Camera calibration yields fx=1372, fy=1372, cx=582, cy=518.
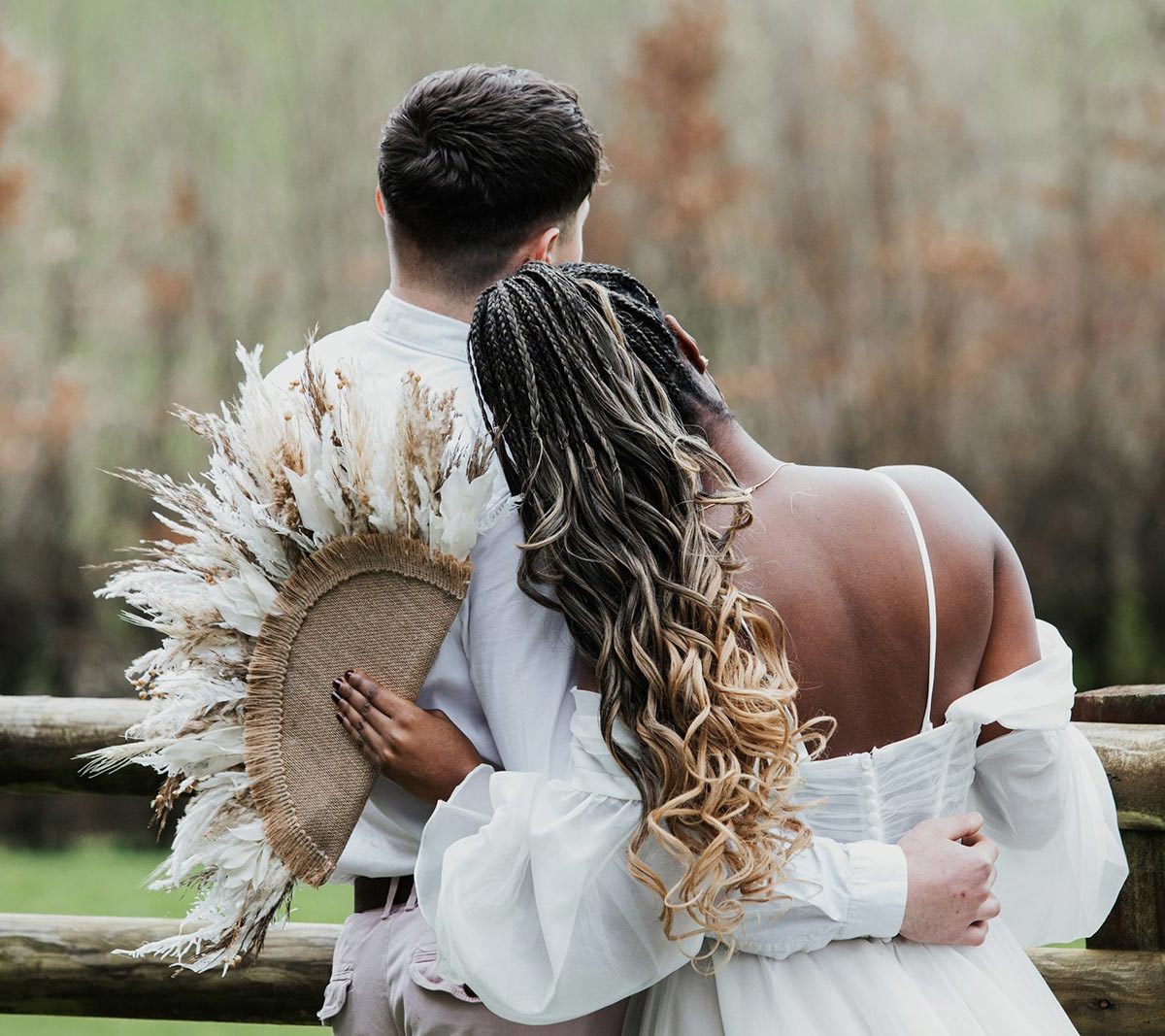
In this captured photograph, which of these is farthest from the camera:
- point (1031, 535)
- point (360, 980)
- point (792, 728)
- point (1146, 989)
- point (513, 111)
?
point (1031, 535)

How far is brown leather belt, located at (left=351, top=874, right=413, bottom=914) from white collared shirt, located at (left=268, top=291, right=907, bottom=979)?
3 cm

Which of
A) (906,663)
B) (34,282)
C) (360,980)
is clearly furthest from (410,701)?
(34,282)

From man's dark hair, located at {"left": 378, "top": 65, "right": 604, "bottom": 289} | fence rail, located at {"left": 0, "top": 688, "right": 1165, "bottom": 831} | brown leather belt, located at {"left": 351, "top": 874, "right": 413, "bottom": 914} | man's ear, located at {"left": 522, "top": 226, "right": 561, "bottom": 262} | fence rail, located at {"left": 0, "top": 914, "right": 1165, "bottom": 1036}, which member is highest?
man's dark hair, located at {"left": 378, "top": 65, "right": 604, "bottom": 289}

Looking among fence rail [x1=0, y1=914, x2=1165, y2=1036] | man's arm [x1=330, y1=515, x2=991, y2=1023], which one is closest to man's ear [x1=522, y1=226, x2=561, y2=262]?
man's arm [x1=330, y1=515, x2=991, y2=1023]

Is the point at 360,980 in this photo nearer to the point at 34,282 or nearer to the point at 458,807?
the point at 458,807

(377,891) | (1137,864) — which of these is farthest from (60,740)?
(1137,864)

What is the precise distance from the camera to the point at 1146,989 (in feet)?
8.27

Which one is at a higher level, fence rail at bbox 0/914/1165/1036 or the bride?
the bride

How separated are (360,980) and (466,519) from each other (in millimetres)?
666

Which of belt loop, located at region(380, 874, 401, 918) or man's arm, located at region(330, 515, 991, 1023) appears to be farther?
belt loop, located at region(380, 874, 401, 918)

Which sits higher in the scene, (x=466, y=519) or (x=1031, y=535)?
(x=466, y=519)

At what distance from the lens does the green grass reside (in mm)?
5566

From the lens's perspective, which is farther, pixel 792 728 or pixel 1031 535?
pixel 1031 535

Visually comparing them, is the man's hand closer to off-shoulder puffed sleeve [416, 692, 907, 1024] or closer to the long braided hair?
off-shoulder puffed sleeve [416, 692, 907, 1024]
